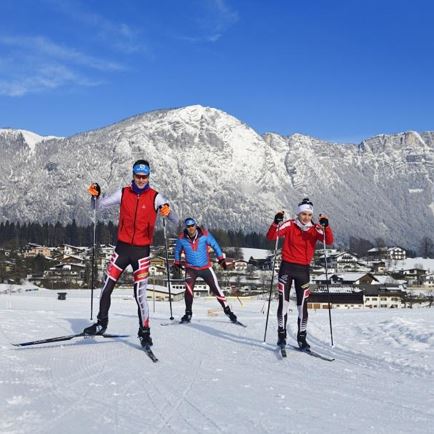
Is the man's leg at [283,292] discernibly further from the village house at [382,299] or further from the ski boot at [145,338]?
the village house at [382,299]

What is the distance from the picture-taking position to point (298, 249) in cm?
1011

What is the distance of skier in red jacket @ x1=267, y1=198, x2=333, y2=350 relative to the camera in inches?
395

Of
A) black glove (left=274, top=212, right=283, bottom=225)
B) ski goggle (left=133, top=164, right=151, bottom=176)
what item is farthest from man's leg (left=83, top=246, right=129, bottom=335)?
black glove (left=274, top=212, right=283, bottom=225)

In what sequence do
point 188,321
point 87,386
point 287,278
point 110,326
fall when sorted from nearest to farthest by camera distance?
point 87,386 → point 287,278 → point 110,326 → point 188,321

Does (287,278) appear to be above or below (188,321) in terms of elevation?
above

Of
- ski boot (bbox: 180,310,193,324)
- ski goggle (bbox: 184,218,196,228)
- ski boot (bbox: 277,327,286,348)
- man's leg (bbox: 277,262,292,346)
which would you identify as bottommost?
ski boot (bbox: 180,310,193,324)

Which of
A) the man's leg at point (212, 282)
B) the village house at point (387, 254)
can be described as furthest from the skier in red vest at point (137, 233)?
the village house at point (387, 254)

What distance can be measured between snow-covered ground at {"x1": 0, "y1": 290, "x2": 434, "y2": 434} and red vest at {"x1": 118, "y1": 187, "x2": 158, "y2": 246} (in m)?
1.69

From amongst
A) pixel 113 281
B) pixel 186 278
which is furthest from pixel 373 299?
pixel 113 281

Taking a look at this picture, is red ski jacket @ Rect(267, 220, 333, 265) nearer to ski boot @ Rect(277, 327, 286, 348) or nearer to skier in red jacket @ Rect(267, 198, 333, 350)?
skier in red jacket @ Rect(267, 198, 333, 350)

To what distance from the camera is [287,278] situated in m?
10.0

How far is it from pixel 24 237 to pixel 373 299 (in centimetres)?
12659

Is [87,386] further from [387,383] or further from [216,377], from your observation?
[387,383]

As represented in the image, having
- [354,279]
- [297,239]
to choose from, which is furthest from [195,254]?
[354,279]
